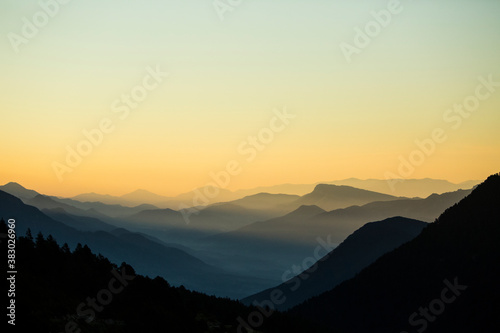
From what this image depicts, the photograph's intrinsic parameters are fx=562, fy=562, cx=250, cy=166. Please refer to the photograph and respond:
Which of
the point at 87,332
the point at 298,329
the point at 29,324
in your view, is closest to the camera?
the point at 29,324

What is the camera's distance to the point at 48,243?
126 metres

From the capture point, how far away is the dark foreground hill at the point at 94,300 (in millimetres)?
91750

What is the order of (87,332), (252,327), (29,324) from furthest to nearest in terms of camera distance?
(252,327) → (87,332) → (29,324)

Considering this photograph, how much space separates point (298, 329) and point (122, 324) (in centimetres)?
6721

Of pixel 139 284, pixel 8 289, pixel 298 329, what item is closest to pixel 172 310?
pixel 139 284

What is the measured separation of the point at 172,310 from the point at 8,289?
122 ft

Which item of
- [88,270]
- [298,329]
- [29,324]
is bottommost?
[298,329]

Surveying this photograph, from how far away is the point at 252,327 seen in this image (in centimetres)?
13912

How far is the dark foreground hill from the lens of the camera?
9175 centimetres

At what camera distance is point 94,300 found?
11281cm

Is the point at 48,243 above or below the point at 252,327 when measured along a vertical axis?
above

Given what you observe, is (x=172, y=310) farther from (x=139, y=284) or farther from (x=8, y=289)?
(x=8, y=289)

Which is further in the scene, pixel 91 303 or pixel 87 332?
pixel 91 303

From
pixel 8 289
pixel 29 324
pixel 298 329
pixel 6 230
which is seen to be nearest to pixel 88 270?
pixel 6 230
